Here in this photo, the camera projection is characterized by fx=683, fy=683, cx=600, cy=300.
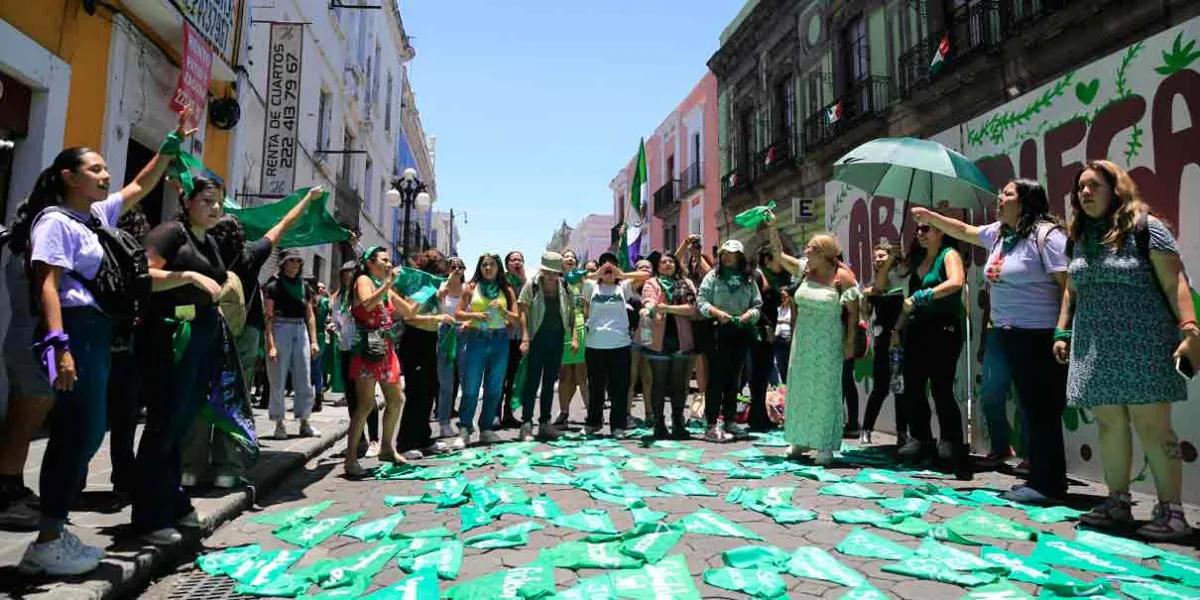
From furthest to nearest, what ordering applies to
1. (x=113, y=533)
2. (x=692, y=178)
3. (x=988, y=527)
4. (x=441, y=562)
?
1. (x=692, y=178)
2. (x=988, y=527)
3. (x=113, y=533)
4. (x=441, y=562)

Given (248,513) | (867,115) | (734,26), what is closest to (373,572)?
(248,513)

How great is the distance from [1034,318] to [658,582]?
2.95m

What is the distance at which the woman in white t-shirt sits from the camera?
6.61 metres

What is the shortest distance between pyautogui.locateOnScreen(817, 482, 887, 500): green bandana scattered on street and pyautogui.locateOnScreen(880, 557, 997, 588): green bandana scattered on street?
1187mm

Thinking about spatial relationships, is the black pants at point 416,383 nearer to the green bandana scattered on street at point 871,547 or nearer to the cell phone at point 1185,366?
the green bandana scattered on street at point 871,547

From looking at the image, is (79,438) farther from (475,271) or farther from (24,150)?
(24,150)

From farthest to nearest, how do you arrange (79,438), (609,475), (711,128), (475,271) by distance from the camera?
(711,128) < (475,271) < (609,475) < (79,438)

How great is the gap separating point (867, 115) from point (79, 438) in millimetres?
14873

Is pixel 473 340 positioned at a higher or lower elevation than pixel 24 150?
lower

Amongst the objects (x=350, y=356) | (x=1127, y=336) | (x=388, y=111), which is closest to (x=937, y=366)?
(x=1127, y=336)

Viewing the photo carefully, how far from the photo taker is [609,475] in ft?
15.0

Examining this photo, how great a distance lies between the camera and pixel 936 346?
4992mm

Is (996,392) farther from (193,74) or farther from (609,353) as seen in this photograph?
(193,74)

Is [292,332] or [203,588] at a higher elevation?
[292,332]
